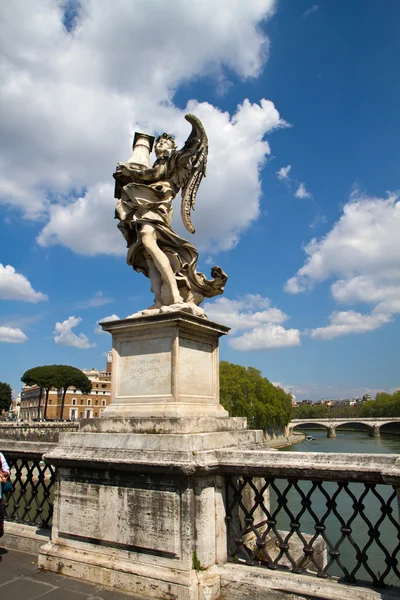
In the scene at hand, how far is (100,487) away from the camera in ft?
12.9

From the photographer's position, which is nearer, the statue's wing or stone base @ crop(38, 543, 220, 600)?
stone base @ crop(38, 543, 220, 600)

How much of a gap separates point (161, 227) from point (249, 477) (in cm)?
264

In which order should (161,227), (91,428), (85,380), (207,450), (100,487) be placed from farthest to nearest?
(85,380) → (161,227) → (91,428) → (100,487) → (207,450)

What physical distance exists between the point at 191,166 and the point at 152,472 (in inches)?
128

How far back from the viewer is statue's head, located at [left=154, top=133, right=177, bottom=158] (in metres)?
5.26

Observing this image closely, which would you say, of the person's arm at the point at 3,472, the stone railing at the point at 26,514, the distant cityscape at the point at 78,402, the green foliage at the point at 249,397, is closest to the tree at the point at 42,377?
the distant cityscape at the point at 78,402

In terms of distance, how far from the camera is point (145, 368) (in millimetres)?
4332

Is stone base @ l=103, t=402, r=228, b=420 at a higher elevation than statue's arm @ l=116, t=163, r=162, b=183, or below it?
below

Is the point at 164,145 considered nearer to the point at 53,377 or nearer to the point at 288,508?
the point at 288,508

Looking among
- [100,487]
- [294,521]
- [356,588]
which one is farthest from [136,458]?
[356,588]

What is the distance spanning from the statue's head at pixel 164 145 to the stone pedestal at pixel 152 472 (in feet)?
7.04

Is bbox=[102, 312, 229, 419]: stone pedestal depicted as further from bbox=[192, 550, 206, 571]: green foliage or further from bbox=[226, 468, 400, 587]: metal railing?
bbox=[192, 550, 206, 571]: green foliage

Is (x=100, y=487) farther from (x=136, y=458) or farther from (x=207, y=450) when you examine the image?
(x=207, y=450)

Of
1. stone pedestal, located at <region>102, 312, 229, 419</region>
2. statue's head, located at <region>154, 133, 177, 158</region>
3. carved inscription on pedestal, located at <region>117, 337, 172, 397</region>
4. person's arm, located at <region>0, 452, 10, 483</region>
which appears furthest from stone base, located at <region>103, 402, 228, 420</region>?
statue's head, located at <region>154, 133, 177, 158</region>
